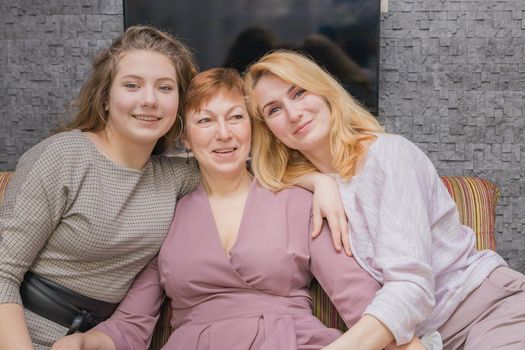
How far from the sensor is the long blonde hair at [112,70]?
1493mm

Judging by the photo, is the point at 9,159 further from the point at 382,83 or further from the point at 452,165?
the point at 452,165

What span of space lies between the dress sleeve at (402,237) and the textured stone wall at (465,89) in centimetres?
181

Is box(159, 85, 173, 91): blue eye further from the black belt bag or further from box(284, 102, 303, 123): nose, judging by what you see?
the black belt bag

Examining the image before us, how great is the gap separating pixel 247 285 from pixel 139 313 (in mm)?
287

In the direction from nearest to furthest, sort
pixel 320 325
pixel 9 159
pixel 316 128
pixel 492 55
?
pixel 320 325, pixel 316 128, pixel 492 55, pixel 9 159

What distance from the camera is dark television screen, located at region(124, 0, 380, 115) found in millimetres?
3037

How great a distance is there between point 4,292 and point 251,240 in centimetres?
56

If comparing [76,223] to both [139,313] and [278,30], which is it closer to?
[139,313]

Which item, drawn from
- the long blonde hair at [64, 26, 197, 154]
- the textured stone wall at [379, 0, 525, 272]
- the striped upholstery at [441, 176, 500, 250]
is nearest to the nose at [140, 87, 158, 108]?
the long blonde hair at [64, 26, 197, 154]

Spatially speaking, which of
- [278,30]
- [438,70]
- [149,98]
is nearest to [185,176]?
[149,98]

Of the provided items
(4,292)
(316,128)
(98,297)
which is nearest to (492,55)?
(316,128)

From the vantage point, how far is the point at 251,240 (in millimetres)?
1436

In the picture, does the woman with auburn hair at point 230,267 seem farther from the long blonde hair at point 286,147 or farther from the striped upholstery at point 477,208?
the striped upholstery at point 477,208

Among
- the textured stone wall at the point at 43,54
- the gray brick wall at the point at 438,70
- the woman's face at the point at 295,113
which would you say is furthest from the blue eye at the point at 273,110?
the textured stone wall at the point at 43,54
